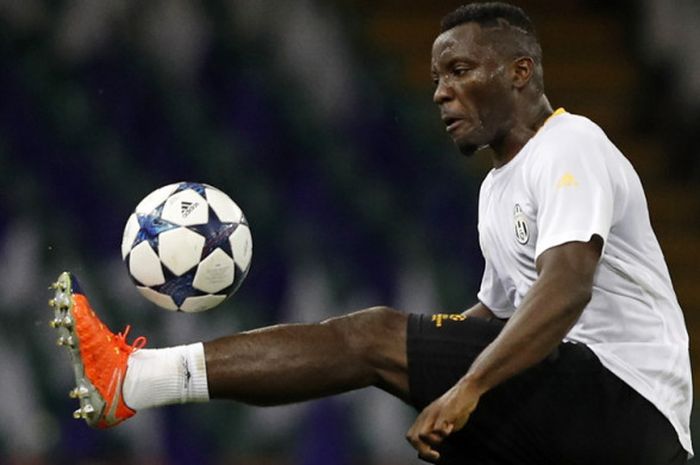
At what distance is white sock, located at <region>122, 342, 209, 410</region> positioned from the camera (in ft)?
11.6

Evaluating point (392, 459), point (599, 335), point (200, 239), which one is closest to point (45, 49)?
point (392, 459)

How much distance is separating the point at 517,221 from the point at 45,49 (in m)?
3.44

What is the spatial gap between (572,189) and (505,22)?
54 centimetres

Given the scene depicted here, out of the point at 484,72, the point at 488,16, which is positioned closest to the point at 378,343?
the point at 484,72

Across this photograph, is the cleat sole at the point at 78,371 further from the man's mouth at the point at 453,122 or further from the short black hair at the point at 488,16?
the short black hair at the point at 488,16

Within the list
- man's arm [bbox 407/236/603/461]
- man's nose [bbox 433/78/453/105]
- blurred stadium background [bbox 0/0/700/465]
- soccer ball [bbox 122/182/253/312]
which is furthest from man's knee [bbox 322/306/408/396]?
blurred stadium background [bbox 0/0/700/465]

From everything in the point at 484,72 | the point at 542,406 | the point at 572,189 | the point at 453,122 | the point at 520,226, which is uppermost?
the point at 484,72

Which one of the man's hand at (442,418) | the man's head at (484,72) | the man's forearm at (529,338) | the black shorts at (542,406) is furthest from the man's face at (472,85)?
the man's hand at (442,418)

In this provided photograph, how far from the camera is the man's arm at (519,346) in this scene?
3334 millimetres

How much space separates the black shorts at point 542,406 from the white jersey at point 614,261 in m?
0.06

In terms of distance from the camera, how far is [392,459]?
641 cm

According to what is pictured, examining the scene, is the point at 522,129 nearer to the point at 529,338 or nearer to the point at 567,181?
the point at 567,181

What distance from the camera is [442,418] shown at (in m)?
3.32

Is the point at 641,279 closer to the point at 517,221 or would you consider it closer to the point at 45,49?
the point at 517,221
